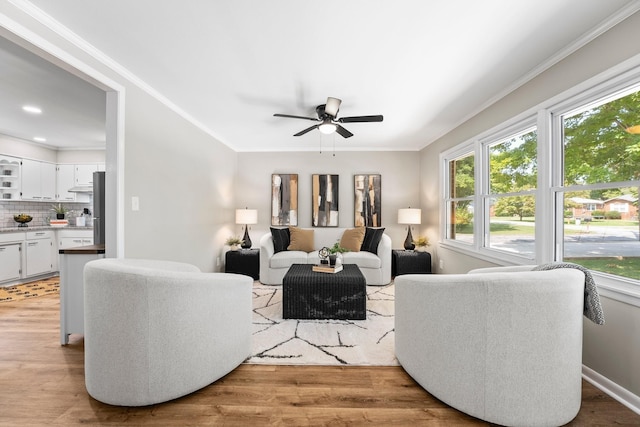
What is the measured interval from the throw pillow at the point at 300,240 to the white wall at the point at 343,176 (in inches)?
24.1

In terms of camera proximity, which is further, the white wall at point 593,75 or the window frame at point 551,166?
the window frame at point 551,166

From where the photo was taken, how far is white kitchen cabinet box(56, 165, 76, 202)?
5082 millimetres

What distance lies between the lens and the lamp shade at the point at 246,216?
4859 mm

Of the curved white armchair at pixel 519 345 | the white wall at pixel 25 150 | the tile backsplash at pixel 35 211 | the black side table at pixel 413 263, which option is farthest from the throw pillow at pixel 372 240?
the white wall at pixel 25 150

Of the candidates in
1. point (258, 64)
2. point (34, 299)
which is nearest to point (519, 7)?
point (258, 64)

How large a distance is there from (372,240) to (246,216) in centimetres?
230

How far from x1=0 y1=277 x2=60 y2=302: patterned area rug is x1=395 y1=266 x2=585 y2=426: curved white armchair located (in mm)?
5072

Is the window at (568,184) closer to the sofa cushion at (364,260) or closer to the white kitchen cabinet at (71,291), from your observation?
the sofa cushion at (364,260)

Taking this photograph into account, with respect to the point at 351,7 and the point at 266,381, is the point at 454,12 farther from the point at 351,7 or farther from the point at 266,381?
the point at 266,381

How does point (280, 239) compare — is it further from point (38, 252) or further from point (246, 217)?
point (38, 252)

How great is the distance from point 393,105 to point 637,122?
200cm

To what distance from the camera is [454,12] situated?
66.1 inches

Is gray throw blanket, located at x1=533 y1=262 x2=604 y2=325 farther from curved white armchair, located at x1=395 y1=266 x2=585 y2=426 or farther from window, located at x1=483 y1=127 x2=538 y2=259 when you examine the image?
window, located at x1=483 y1=127 x2=538 y2=259

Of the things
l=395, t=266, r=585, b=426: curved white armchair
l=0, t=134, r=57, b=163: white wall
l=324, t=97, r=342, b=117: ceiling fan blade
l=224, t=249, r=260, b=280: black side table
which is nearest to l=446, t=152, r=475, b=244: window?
l=324, t=97, r=342, b=117: ceiling fan blade
